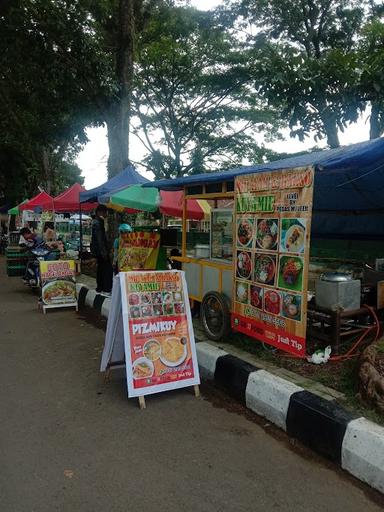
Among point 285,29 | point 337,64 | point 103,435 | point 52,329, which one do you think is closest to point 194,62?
point 285,29

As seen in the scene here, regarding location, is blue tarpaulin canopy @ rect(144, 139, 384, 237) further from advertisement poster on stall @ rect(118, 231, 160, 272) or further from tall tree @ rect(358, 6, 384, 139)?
tall tree @ rect(358, 6, 384, 139)

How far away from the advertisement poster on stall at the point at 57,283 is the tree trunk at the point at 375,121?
6322mm

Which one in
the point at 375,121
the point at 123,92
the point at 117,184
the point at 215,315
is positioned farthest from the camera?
the point at 123,92

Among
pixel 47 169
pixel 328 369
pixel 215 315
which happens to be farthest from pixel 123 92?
pixel 47 169

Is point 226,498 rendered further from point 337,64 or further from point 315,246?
point 337,64

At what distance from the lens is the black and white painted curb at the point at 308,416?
2.60m

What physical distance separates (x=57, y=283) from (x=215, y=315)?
3723 millimetres

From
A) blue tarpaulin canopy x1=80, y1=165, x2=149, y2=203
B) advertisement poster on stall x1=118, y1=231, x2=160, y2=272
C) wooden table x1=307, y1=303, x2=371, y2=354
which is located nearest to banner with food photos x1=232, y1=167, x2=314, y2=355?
wooden table x1=307, y1=303, x2=371, y2=354

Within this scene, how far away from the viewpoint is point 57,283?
7.60 m

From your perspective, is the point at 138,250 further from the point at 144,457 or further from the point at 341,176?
A: the point at 144,457

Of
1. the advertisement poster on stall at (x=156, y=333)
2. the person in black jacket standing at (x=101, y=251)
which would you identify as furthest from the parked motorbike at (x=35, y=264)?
the advertisement poster on stall at (x=156, y=333)

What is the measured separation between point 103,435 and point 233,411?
1.13 m

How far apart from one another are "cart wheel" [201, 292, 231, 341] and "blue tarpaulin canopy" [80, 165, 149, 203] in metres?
4.68

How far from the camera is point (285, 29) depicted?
1350 centimetres
